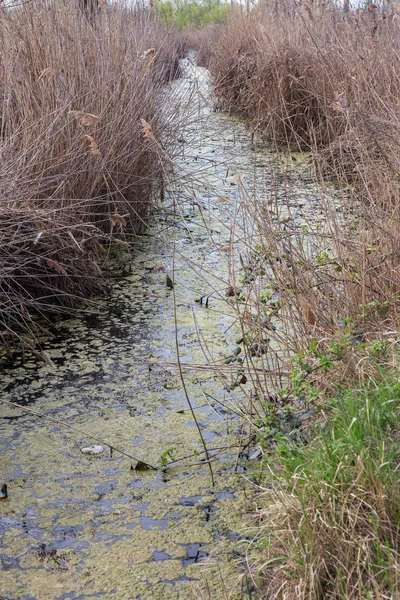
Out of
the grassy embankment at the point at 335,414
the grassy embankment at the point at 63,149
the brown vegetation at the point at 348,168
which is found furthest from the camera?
the grassy embankment at the point at 63,149

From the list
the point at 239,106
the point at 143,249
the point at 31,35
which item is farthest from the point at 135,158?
the point at 239,106

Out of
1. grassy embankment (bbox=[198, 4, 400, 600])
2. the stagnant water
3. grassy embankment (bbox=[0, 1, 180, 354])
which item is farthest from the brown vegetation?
grassy embankment (bbox=[0, 1, 180, 354])

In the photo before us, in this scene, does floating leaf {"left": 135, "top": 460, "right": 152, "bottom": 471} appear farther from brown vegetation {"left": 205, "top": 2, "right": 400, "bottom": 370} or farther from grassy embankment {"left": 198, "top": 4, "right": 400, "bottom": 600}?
brown vegetation {"left": 205, "top": 2, "right": 400, "bottom": 370}

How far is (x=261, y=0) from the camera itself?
8133 millimetres

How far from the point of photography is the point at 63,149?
126 inches

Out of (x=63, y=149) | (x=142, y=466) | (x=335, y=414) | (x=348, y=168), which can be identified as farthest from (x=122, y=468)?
(x=348, y=168)

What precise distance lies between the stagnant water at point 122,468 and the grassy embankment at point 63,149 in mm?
215

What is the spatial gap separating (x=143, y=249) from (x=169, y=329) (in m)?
→ 0.97

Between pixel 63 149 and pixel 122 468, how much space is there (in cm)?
157

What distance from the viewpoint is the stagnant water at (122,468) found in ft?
5.56

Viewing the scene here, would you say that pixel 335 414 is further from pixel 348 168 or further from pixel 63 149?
pixel 348 168

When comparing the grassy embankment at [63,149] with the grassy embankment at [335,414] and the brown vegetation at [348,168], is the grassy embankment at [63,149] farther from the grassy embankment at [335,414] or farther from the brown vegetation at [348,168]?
the grassy embankment at [335,414]

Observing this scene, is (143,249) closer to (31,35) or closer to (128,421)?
(31,35)

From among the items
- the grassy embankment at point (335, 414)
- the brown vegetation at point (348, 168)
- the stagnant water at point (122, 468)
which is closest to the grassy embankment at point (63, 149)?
the stagnant water at point (122, 468)
